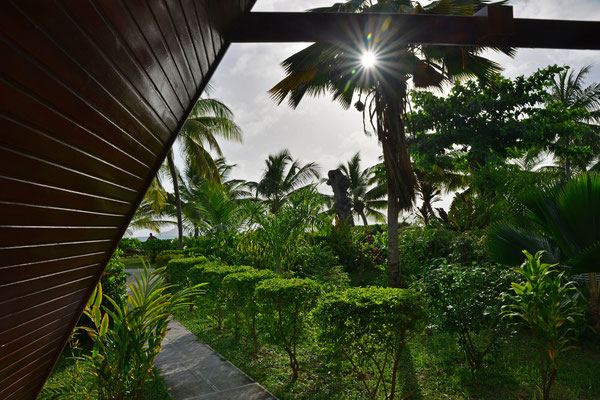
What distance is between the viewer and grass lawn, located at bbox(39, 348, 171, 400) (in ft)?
13.7

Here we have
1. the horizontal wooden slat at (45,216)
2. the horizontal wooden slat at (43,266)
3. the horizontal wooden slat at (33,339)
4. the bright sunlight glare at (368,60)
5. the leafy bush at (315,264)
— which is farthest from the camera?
the leafy bush at (315,264)

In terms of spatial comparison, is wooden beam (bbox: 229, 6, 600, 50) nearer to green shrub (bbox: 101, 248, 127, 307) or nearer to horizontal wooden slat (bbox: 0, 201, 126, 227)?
horizontal wooden slat (bbox: 0, 201, 126, 227)

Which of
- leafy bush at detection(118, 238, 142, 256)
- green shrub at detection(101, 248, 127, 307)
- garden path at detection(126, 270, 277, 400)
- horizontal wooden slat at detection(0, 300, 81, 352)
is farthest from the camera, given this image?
leafy bush at detection(118, 238, 142, 256)

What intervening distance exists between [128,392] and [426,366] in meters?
3.50

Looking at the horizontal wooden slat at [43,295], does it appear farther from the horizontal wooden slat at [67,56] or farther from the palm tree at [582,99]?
the palm tree at [582,99]

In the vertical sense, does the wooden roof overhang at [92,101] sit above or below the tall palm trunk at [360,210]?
below

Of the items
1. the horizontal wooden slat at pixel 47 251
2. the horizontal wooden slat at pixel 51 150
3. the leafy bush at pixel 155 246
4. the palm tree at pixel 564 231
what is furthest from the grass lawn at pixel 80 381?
the leafy bush at pixel 155 246

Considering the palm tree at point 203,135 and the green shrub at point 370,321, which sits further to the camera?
the palm tree at point 203,135

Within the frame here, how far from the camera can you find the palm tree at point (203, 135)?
14.6 metres

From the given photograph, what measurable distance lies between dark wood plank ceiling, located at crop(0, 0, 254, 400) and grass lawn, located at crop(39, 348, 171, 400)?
181cm

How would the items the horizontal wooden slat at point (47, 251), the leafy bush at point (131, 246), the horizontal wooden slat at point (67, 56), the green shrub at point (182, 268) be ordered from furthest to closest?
1. the leafy bush at point (131, 246)
2. the green shrub at point (182, 268)
3. the horizontal wooden slat at point (47, 251)
4. the horizontal wooden slat at point (67, 56)

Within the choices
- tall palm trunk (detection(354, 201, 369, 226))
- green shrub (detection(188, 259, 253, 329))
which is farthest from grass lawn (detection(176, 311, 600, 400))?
tall palm trunk (detection(354, 201, 369, 226))

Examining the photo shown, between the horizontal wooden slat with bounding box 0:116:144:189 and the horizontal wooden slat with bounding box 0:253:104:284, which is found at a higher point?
the horizontal wooden slat with bounding box 0:116:144:189

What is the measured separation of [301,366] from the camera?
4930mm
